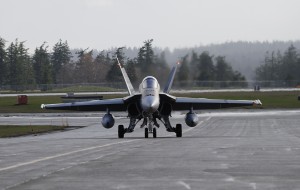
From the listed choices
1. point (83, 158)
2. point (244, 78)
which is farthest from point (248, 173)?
point (244, 78)

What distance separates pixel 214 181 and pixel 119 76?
103m

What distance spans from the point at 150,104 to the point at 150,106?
10 cm

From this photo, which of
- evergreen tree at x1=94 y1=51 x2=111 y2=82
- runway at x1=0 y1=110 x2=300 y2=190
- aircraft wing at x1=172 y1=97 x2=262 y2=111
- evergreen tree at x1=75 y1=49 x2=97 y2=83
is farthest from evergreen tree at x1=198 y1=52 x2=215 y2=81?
evergreen tree at x1=75 y1=49 x2=97 y2=83

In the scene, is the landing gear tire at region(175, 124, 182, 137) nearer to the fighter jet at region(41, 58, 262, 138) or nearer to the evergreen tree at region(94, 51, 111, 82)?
the fighter jet at region(41, 58, 262, 138)

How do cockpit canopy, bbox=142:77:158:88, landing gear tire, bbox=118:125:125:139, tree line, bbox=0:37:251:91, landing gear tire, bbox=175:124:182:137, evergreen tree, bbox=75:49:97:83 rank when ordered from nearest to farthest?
cockpit canopy, bbox=142:77:158:88 → landing gear tire, bbox=175:124:182:137 → landing gear tire, bbox=118:125:125:139 → tree line, bbox=0:37:251:91 → evergreen tree, bbox=75:49:97:83

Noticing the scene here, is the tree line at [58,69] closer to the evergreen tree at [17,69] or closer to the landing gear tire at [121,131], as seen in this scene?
the evergreen tree at [17,69]

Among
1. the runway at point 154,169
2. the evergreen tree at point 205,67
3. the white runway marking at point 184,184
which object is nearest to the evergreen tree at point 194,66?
the evergreen tree at point 205,67

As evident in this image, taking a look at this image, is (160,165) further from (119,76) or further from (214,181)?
(119,76)

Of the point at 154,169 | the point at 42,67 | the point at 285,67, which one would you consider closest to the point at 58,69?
the point at 42,67

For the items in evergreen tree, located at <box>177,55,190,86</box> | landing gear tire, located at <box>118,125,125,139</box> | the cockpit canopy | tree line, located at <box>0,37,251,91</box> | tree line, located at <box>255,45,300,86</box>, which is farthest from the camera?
tree line, located at <box>255,45,300,86</box>

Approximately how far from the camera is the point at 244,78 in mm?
70500

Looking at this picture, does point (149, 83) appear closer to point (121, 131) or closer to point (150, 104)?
point (150, 104)

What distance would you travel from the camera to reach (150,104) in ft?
106

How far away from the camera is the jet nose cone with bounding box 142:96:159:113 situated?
3234 centimetres
